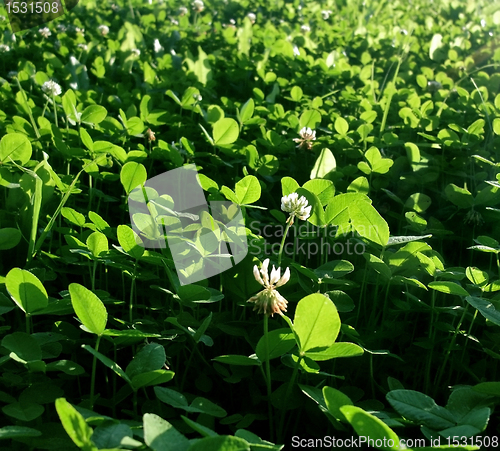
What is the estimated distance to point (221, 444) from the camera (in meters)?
0.73

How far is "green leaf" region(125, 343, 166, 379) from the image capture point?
963 mm

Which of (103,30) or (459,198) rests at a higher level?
(103,30)

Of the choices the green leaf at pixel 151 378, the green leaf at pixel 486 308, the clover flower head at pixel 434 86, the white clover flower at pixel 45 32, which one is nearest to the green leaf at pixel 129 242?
the green leaf at pixel 151 378

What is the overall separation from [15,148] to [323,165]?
0.88m

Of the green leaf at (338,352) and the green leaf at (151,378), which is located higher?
the green leaf at (338,352)

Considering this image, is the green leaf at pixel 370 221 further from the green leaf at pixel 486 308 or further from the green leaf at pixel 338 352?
the green leaf at pixel 338 352

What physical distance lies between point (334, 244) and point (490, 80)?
1891 mm

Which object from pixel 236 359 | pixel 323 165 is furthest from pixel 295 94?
pixel 236 359

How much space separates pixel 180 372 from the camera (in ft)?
4.00

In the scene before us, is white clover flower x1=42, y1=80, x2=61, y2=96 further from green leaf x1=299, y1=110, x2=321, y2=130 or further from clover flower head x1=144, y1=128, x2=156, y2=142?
green leaf x1=299, y1=110, x2=321, y2=130

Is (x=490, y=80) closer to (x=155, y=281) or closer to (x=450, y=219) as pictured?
(x=450, y=219)

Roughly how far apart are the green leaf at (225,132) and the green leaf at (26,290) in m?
0.97

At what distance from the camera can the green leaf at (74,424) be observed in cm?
73

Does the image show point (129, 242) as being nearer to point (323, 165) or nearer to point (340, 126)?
point (323, 165)
